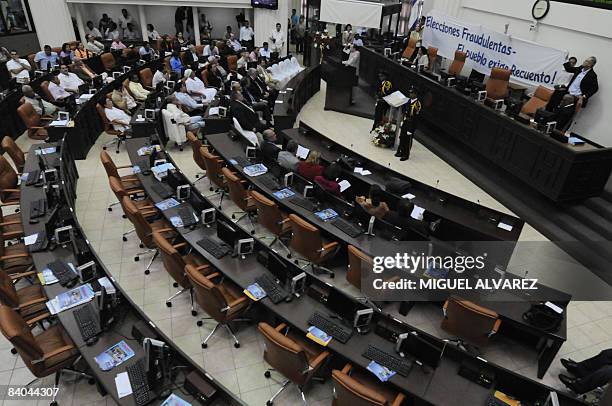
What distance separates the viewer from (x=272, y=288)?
518 cm

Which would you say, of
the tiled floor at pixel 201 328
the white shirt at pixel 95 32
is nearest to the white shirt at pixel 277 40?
the white shirt at pixel 95 32

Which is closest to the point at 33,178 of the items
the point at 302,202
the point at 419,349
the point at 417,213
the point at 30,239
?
the point at 30,239

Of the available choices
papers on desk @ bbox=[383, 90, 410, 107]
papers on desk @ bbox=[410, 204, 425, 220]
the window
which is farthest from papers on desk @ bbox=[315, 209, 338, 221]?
the window

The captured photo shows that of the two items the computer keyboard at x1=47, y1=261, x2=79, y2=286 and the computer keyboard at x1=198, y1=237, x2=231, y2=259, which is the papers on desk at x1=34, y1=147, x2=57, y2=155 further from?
A: the computer keyboard at x1=198, y1=237, x2=231, y2=259

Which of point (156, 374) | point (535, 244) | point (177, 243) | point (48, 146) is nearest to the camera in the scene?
point (156, 374)

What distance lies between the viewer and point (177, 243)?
20.5 ft

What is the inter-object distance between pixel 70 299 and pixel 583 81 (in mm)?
10544

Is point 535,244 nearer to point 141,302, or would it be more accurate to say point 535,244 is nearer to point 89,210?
point 141,302

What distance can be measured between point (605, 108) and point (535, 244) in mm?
3887

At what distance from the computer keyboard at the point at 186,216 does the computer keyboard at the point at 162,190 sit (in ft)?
1.82

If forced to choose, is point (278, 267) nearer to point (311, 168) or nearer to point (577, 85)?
point (311, 168)

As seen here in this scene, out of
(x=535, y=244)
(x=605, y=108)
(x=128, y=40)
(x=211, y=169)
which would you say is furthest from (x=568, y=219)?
(x=128, y=40)

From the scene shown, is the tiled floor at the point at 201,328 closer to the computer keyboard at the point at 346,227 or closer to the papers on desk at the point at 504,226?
the computer keyboard at the point at 346,227

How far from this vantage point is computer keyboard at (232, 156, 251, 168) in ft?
27.0
